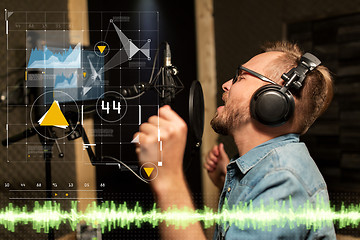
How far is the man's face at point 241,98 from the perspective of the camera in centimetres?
94

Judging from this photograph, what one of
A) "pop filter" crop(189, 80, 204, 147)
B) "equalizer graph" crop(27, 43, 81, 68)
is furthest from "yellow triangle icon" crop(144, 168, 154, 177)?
"equalizer graph" crop(27, 43, 81, 68)

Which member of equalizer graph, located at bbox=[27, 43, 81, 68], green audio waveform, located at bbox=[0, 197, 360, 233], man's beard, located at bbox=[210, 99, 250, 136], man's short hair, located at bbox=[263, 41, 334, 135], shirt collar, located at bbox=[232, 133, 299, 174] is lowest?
green audio waveform, located at bbox=[0, 197, 360, 233]

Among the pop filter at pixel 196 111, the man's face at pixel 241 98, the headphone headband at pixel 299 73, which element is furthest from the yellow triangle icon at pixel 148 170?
the headphone headband at pixel 299 73

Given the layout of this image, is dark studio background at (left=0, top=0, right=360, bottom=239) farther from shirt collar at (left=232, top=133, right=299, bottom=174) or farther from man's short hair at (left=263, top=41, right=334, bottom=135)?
shirt collar at (left=232, top=133, right=299, bottom=174)

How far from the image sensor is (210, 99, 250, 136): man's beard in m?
0.96

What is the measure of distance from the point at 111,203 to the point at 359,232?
39.6 inches

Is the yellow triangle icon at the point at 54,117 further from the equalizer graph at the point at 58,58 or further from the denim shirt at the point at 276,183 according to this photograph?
the denim shirt at the point at 276,183

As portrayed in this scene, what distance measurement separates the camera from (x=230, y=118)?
3.22 feet

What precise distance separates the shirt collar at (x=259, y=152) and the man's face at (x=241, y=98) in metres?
0.09

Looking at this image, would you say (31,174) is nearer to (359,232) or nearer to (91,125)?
(91,125)

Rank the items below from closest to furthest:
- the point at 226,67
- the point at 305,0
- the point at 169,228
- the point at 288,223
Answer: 1. the point at 288,223
2. the point at 169,228
3. the point at 226,67
4. the point at 305,0

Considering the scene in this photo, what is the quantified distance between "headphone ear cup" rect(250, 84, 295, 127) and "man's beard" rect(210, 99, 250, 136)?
0.30 feet

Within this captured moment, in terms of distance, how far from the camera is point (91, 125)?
119 cm

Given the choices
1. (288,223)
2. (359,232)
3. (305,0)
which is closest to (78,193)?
(288,223)
